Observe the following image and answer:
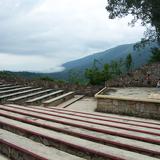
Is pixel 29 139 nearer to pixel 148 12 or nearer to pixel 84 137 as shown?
pixel 84 137

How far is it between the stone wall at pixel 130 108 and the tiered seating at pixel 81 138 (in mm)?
3149

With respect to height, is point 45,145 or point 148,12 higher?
point 148,12

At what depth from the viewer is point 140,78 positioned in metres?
16.8

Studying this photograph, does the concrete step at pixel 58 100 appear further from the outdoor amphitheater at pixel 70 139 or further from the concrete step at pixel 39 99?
the outdoor amphitheater at pixel 70 139

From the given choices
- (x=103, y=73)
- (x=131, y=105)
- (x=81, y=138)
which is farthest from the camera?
(x=103, y=73)

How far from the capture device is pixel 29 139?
6.76m

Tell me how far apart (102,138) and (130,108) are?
17.3 feet

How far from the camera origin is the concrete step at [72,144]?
5410mm

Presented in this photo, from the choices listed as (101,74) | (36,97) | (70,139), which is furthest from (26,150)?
(101,74)

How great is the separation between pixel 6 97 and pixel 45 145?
6561mm

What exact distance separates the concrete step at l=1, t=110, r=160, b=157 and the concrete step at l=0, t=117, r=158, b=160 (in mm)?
197

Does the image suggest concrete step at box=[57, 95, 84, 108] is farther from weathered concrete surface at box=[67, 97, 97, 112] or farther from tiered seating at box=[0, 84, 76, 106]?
weathered concrete surface at box=[67, 97, 97, 112]

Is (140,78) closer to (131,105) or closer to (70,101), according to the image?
(70,101)

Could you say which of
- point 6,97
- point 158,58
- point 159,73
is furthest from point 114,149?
point 158,58
